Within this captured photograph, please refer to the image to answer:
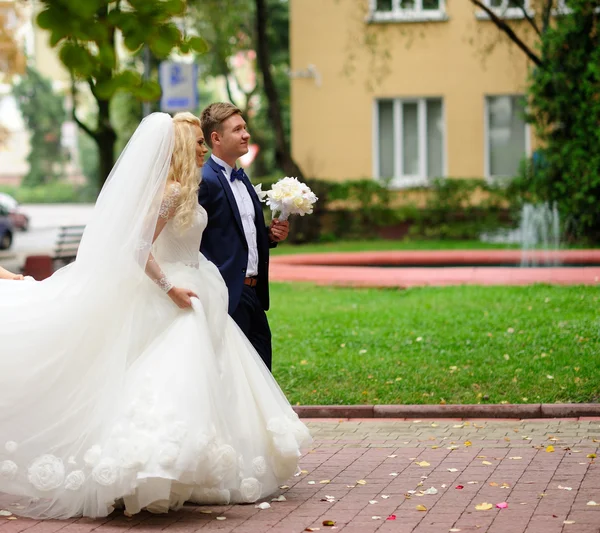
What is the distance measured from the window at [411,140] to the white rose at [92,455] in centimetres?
2261

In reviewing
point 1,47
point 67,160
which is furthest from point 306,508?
point 67,160

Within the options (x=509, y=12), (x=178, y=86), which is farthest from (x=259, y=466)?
(x=509, y=12)

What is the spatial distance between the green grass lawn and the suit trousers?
2.58m

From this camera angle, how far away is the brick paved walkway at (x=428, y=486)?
629 centimetres

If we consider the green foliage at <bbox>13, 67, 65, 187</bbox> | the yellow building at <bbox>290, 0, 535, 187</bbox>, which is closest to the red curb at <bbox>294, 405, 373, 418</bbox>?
the yellow building at <bbox>290, 0, 535, 187</bbox>

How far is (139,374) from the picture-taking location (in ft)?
21.5

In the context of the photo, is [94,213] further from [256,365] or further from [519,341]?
[519,341]

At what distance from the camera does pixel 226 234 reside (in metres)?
7.45

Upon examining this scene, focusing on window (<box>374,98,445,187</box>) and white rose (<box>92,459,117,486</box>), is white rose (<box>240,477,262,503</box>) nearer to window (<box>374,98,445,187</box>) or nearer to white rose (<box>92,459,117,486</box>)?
white rose (<box>92,459,117,486</box>)

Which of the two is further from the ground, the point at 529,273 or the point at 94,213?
the point at 94,213

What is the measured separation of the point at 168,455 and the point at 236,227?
176 cm

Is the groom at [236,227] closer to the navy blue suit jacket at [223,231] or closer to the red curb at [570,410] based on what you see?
the navy blue suit jacket at [223,231]

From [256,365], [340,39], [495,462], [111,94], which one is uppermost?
[340,39]

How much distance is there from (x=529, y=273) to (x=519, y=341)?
18.5ft
